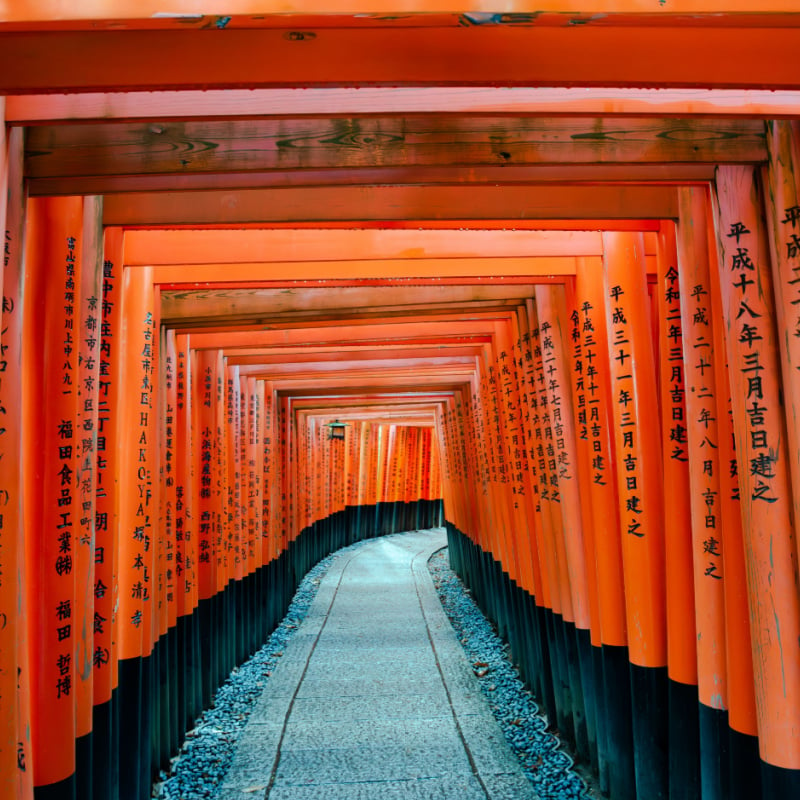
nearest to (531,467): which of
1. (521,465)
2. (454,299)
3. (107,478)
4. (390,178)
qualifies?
(521,465)

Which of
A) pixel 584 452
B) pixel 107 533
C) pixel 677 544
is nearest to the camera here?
pixel 677 544

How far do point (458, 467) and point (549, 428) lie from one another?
7189 millimetres

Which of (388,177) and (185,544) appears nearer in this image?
(388,177)

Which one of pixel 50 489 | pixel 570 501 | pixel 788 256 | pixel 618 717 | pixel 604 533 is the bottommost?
pixel 618 717

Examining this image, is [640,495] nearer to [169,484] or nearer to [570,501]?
[570,501]

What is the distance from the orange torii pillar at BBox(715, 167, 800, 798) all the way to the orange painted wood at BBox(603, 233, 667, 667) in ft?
3.60

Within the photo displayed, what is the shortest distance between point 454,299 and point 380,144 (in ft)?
9.19

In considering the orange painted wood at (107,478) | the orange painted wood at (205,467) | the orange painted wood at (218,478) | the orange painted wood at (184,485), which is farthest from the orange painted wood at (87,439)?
the orange painted wood at (218,478)

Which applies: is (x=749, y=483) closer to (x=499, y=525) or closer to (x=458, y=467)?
(x=499, y=525)

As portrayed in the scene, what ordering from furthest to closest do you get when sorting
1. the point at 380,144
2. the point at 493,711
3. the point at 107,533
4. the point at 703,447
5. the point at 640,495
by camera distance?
the point at 493,711 → the point at 640,495 → the point at 107,533 → the point at 703,447 → the point at 380,144

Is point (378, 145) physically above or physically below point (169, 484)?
above

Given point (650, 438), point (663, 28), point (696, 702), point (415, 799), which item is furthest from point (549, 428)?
point (663, 28)

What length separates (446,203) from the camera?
3381 mm

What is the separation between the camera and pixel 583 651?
482 centimetres
